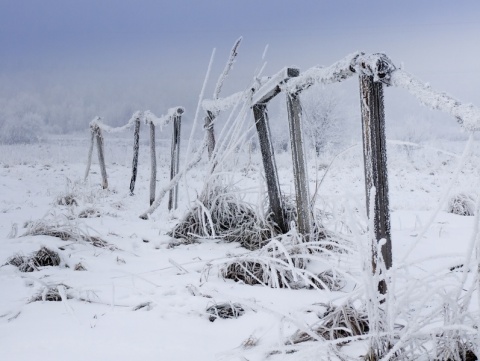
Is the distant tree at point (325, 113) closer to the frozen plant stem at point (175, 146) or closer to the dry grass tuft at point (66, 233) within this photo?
the frozen plant stem at point (175, 146)

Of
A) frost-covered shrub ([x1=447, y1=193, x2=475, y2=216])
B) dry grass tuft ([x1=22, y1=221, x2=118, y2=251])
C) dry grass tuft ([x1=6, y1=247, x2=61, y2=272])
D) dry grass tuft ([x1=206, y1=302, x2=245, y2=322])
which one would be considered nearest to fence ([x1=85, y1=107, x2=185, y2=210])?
dry grass tuft ([x1=22, y1=221, x2=118, y2=251])

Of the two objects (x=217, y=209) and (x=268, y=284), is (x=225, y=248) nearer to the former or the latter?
(x=217, y=209)

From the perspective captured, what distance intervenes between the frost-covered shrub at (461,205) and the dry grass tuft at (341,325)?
4776 mm

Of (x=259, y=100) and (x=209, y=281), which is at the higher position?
(x=259, y=100)

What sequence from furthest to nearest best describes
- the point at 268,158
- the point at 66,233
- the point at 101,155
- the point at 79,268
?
1. the point at 101,155
2. the point at 66,233
3. the point at 268,158
4. the point at 79,268

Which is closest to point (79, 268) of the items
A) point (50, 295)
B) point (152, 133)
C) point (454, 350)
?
point (50, 295)

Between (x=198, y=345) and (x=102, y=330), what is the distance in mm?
412

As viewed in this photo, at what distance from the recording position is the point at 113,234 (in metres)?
3.69

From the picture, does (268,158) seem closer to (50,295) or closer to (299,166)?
(299,166)

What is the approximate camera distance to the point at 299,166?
102 inches

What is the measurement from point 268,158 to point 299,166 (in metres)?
0.55

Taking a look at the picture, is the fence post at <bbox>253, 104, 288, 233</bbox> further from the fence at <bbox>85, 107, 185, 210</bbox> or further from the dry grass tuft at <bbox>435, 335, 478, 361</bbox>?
the fence at <bbox>85, 107, 185, 210</bbox>

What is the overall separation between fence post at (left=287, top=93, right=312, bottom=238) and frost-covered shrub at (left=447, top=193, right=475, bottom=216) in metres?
3.75

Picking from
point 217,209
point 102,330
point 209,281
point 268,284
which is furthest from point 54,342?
point 217,209
